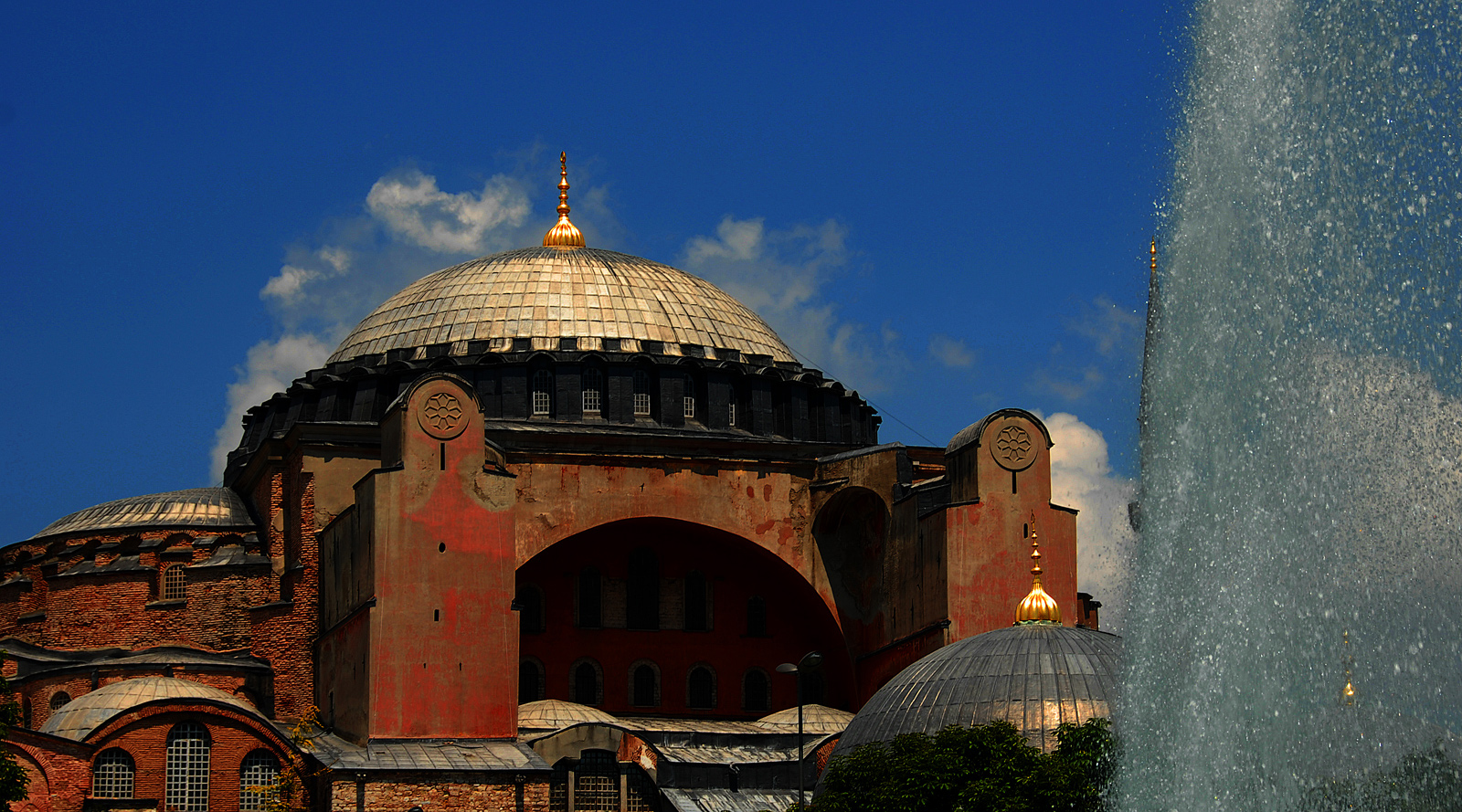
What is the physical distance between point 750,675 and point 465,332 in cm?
1199

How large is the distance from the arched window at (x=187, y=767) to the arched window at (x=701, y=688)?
12695mm

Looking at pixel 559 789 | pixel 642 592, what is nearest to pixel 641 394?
pixel 642 592

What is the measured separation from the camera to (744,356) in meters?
56.3

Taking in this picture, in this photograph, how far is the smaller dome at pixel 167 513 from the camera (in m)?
52.3

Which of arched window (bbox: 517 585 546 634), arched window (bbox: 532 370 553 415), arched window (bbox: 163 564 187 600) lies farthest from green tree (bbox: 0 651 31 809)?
arched window (bbox: 532 370 553 415)

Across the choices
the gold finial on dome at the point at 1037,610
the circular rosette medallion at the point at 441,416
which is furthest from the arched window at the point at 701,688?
the gold finial on dome at the point at 1037,610

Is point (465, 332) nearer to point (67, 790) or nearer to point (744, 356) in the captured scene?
point (744, 356)

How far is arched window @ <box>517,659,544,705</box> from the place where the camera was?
49219 mm

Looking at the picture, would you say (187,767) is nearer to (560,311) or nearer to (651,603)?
(651,603)

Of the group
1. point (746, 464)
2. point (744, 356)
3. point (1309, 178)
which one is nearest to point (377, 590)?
point (746, 464)

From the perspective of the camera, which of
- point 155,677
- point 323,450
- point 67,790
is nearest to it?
point 67,790

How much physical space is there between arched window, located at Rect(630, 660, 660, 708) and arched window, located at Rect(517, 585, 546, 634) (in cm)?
255

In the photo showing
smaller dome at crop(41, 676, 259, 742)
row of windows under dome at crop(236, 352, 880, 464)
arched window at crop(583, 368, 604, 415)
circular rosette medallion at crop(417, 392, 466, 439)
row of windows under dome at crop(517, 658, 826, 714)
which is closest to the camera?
smaller dome at crop(41, 676, 259, 742)

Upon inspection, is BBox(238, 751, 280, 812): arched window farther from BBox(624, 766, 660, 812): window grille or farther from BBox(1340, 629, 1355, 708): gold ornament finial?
BBox(1340, 629, 1355, 708): gold ornament finial
